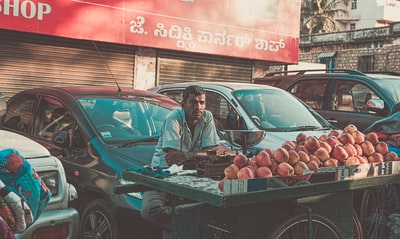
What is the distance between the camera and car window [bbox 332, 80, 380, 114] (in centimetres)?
841

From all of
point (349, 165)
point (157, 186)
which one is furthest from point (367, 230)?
point (157, 186)

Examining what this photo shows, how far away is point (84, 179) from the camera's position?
4816mm

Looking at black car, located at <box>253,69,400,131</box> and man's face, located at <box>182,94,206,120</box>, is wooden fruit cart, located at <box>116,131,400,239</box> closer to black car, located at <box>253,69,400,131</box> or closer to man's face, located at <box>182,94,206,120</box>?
man's face, located at <box>182,94,206,120</box>

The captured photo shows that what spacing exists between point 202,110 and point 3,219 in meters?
2.46

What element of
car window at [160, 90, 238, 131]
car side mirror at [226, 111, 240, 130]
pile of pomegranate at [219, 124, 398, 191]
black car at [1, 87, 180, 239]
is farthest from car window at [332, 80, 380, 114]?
pile of pomegranate at [219, 124, 398, 191]

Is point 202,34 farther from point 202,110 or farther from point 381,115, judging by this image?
point 202,110

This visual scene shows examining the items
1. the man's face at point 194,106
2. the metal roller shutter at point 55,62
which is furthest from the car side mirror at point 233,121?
the metal roller shutter at point 55,62

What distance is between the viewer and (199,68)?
14867 millimetres

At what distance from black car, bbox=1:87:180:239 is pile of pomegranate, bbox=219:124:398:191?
134 centimetres

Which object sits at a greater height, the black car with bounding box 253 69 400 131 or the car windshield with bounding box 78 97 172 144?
the black car with bounding box 253 69 400 131

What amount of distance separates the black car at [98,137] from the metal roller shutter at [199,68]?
318 inches

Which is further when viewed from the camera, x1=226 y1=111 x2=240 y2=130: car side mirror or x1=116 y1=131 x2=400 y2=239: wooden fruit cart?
x1=226 y1=111 x2=240 y2=130: car side mirror

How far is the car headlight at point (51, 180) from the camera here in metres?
4.15

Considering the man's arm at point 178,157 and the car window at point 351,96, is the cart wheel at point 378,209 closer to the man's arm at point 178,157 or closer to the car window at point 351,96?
the man's arm at point 178,157
